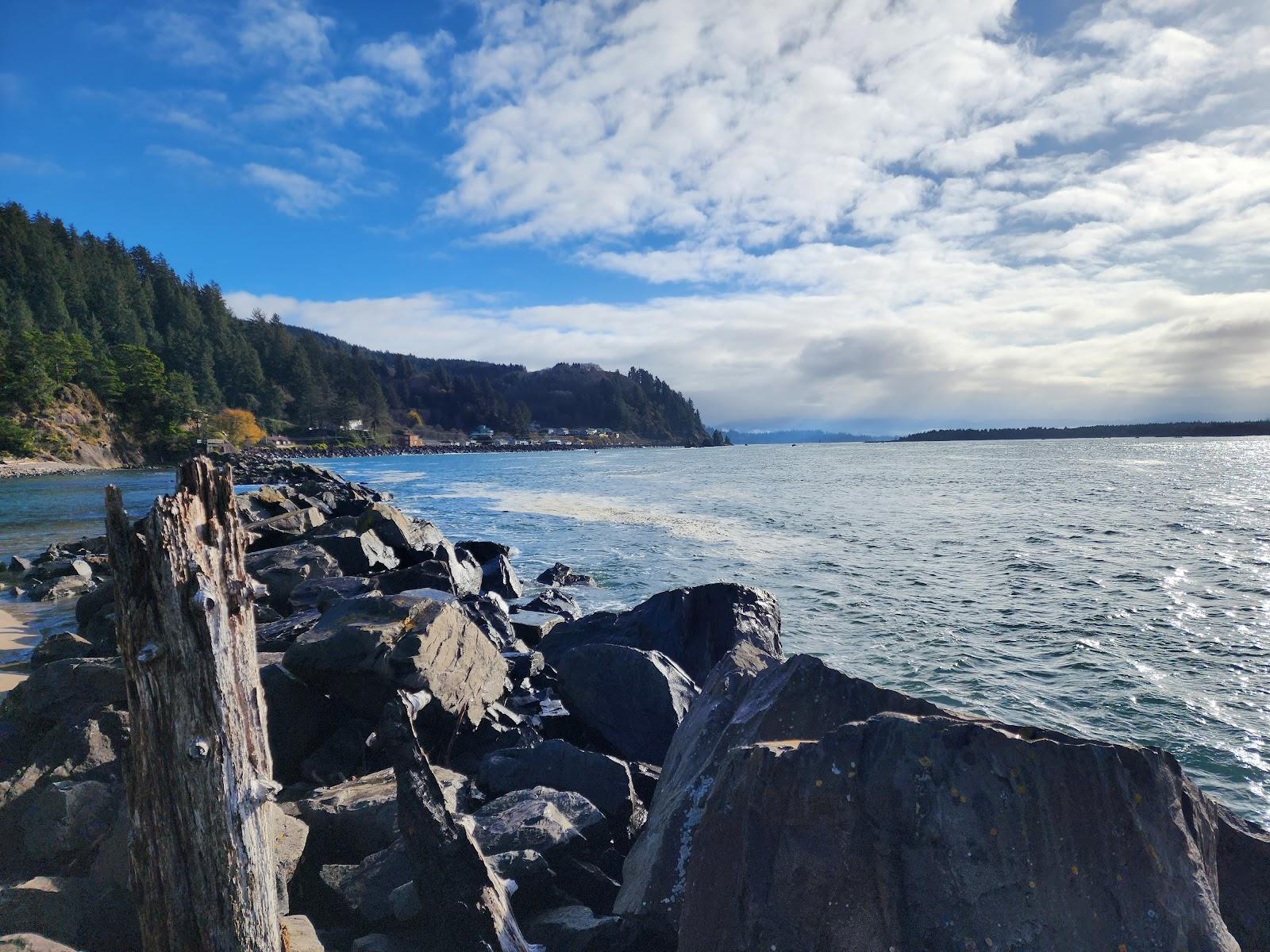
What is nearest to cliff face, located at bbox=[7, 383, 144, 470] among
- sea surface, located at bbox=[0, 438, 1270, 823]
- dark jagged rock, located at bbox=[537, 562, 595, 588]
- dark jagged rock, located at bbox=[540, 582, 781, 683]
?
sea surface, located at bbox=[0, 438, 1270, 823]

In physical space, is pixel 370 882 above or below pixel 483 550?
above

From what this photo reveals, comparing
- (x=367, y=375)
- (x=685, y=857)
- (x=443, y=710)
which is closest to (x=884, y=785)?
(x=685, y=857)

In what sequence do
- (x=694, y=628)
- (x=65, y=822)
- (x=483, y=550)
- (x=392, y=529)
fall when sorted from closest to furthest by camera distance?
(x=65, y=822)
(x=694, y=628)
(x=392, y=529)
(x=483, y=550)

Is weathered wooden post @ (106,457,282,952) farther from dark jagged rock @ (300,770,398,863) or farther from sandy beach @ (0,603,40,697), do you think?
sandy beach @ (0,603,40,697)

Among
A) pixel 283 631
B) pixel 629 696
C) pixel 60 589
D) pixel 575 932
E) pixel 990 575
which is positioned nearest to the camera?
pixel 575 932

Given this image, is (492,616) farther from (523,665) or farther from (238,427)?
(238,427)

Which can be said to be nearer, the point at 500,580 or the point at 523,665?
the point at 523,665

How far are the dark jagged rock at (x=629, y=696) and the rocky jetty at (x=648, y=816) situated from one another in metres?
0.03

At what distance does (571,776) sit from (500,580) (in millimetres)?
12230

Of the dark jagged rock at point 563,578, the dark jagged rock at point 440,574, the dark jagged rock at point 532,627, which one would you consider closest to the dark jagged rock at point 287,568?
the dark jagged rock at point 440,574

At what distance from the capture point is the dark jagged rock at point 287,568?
12.1 m

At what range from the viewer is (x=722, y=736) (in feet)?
16.4

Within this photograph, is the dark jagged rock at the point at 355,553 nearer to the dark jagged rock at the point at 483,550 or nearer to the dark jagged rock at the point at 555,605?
the dark jagged rock at the point at 555,605

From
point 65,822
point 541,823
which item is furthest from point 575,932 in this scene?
point 65,822
